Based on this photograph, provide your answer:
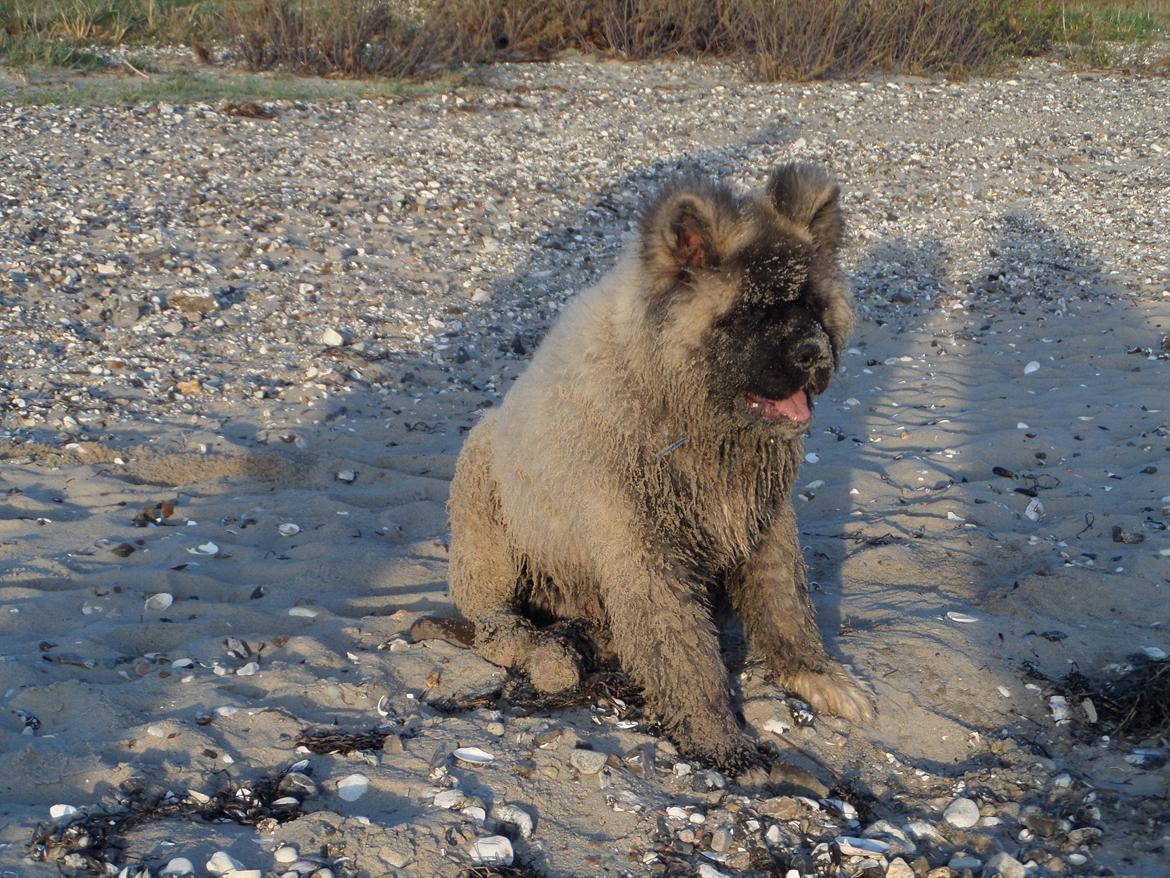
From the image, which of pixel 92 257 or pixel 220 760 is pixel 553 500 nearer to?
pixel 220 760

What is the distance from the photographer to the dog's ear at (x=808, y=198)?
4.62m

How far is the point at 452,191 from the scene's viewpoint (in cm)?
1252

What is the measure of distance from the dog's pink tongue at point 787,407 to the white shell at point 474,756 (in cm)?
170

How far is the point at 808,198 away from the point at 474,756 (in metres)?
2.54

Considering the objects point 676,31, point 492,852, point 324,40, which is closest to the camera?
point 492,852

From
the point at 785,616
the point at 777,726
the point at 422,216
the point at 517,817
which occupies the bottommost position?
the point at 777,726

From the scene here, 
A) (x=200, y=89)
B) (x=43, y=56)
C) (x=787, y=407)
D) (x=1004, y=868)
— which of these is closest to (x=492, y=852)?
(x=1004, y=868)

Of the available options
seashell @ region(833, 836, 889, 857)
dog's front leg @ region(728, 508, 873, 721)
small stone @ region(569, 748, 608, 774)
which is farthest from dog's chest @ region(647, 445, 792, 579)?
seashell @ region(833, 836, 889, 857)

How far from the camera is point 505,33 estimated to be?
18.5 meters

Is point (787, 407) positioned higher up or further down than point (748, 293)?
further down

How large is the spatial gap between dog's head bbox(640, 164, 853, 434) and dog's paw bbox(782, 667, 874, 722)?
1186 millimetres

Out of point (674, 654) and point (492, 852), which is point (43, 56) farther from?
point (492, 852)

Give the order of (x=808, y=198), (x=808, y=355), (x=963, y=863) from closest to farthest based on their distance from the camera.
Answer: (x=963, y=863) → (x=808, y=355) → (x=808, y=198)

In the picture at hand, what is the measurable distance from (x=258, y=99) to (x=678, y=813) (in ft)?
41.1
